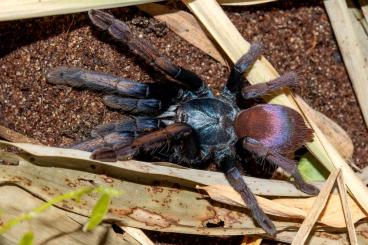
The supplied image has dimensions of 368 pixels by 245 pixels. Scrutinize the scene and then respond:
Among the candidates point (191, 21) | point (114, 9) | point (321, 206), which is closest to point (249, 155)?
point (321, 206)

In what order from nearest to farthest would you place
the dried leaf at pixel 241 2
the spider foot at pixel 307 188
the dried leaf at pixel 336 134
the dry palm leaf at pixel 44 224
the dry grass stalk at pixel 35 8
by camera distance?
the dry palm leaf at pixel 44 224 < the dry grass stalk at pixel 35 8 < the spider foot at pixel 307 188 < the dried leaf at pixel 241 2 < the dried leaf at pixel 336 134

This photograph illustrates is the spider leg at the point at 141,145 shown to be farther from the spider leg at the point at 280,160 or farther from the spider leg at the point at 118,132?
the spider leg at the point at 280,160

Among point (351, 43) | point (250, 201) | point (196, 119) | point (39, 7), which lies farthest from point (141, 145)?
point (351, 43)

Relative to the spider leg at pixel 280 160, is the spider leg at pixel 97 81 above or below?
above

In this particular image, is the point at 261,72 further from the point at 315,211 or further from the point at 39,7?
the point at 39,7

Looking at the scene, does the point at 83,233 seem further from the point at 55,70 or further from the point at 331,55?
the point at 331,55

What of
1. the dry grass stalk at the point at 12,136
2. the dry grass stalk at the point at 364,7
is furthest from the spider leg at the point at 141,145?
the dry grass stalk at the point at 364,7
